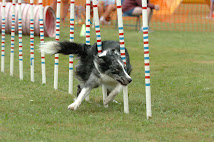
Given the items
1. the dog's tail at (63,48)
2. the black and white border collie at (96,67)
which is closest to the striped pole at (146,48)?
the black and white border collie at (96,67)

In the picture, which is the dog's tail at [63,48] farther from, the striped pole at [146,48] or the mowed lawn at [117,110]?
the striped pole at [146,48]

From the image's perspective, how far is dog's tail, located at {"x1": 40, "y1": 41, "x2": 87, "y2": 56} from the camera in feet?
19.5

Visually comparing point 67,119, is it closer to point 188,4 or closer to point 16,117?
point 16,117

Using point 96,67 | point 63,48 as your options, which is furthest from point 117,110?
point 63,48

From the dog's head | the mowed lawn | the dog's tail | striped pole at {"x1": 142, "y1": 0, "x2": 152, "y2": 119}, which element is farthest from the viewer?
the dog's tail

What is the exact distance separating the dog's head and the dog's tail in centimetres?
43

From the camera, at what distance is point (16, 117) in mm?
5383

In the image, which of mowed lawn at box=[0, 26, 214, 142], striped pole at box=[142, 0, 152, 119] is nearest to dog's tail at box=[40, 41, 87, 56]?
mowed lawn at box=[0, 26, 214, 142]

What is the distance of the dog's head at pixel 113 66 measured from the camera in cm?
564

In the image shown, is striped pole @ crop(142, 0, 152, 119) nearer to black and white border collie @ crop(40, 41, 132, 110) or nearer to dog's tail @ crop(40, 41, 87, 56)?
black and white border collie @ crop(40, 41, 132, 110)

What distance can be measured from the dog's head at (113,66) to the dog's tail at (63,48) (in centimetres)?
43

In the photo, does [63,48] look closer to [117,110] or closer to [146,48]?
[117,110]

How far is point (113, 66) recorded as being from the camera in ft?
18.7

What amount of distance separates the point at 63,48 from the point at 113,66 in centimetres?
82
